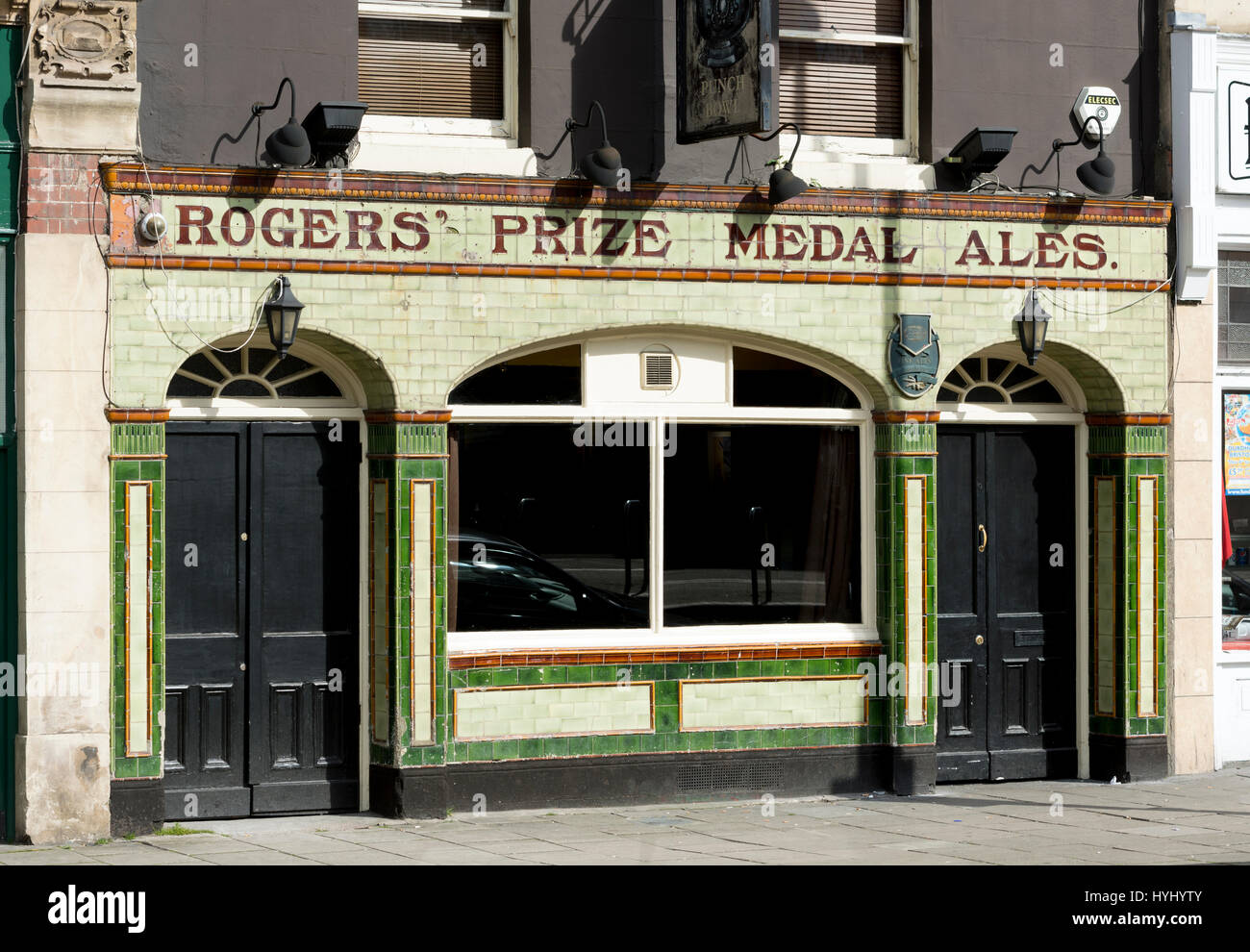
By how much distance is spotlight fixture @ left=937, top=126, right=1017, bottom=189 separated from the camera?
40.9 feet

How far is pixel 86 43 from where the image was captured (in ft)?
35.5

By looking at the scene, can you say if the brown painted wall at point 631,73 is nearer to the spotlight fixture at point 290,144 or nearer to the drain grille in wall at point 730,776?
the spotlight fixture at point 290,144

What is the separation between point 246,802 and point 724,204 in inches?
217

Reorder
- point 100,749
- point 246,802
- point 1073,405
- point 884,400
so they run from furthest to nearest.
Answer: point 1073,405, point 884,400, point 246,802, point 100,749

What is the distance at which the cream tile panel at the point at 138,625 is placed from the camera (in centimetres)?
1095

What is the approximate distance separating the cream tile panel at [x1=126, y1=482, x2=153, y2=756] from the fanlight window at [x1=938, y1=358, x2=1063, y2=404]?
623cm

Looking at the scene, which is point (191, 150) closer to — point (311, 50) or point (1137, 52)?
point (311, 50)

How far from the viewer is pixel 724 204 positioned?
1220cm

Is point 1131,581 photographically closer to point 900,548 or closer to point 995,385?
point 995,385

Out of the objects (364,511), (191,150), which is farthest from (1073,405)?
(191,150)

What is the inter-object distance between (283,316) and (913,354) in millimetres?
4741

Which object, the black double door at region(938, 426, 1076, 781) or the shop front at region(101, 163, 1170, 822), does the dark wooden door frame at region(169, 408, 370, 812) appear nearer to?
the shop front at region(101, 163, 1170, 822)

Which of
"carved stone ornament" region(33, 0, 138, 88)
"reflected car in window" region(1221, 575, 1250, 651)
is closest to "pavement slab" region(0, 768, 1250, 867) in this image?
"reflected car in window" region(1221, 575, 1250, 651)

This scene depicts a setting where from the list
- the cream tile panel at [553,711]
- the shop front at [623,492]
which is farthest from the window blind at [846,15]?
the cream tile panel at [553,711]
